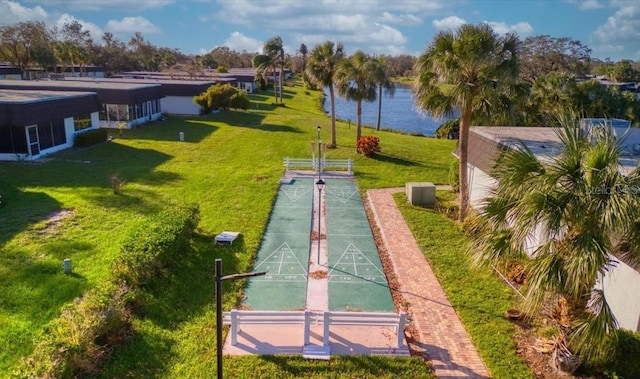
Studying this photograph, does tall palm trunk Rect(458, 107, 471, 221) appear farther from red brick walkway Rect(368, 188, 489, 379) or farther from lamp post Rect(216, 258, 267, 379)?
lamp post Rect(216, 258, 267, 379)

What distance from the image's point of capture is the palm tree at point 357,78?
28531 millimetres

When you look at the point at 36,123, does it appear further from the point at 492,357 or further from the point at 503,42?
the point at 492,357

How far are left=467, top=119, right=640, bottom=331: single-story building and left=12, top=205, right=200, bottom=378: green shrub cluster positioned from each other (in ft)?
25.9

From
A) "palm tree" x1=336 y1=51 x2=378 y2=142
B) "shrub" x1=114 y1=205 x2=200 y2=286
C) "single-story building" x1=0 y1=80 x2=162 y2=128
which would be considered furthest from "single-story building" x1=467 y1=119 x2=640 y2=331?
"single-story building" x1=0 y1=80 x2=162 y2=128

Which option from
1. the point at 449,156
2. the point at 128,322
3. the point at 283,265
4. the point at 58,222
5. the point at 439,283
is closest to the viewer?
the point at 128,322

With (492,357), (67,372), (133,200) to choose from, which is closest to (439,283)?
(492,357)

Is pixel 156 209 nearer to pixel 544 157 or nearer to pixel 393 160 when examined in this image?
pixel 544 157

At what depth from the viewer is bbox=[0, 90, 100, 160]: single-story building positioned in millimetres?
25641

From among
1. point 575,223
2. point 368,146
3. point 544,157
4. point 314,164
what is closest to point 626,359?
point 575,223

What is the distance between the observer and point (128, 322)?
10.1 metres

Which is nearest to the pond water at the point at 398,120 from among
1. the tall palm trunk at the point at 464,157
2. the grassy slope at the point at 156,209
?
the grassy slope at the point at 156,209

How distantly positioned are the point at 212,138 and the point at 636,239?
1247 inches

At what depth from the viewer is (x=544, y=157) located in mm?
9625

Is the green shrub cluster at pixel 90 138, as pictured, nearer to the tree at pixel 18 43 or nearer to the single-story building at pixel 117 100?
the single-story building at pixel 117 100
